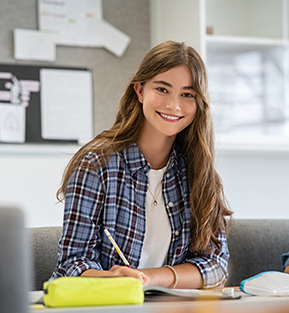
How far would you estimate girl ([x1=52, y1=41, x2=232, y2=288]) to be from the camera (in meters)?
1.23

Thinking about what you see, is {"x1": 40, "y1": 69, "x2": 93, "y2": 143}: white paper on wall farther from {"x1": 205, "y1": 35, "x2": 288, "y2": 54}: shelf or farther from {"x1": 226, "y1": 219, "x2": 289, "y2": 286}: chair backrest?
{"x1": 226, "y1": 219, "x2": 289, "y2": 286}: chair backrest

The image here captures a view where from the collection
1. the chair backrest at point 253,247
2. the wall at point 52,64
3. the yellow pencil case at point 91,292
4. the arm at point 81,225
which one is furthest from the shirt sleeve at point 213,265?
the wall at point 52,64

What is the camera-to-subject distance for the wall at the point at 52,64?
6.86ft

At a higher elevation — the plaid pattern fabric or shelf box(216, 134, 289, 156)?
shelf box(216, 134, 289, 156)

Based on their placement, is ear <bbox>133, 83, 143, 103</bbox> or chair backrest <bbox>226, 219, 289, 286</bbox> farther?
chair backrest <bbox>226, 219, 289, 286</bbox>

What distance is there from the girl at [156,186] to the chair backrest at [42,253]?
0.20 metres

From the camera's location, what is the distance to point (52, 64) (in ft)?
7.16

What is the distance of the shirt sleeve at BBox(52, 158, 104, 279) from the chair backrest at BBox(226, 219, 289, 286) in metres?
0.68

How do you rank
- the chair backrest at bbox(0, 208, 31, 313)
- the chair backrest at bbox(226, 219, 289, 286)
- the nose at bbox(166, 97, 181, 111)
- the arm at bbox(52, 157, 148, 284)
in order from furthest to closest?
the chair backrest at bbox(226, 219, 289, 286), the nose at bbox(166, 97, 181, 111), the arm at bbox(52, 157, 148, 284), the chair backrest at bbox(0, 208, 31, 313)

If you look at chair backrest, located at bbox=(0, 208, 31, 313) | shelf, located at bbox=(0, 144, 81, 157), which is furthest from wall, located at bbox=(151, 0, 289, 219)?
chair backrest, located at bbox=(0, 208, 31, 313)

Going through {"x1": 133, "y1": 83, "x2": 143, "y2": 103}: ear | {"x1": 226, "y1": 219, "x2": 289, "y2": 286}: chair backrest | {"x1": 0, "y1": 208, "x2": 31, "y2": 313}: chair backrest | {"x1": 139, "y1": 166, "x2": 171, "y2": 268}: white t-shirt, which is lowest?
{"x1": 226, "y1": 219, "x2": 289, "y2": 286}: chair backrest

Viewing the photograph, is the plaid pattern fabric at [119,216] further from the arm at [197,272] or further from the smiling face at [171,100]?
the smiling face at [171,100]

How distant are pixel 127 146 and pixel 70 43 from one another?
1.02 m

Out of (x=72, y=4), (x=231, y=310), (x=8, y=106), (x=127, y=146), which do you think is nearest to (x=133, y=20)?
(x=72, y=4)
